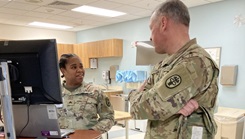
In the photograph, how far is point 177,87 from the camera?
3.52ft

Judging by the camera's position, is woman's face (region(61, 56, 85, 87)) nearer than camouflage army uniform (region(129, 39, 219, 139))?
No

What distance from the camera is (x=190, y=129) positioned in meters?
1.11

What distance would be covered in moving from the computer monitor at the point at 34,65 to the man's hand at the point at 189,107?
2.09 ft

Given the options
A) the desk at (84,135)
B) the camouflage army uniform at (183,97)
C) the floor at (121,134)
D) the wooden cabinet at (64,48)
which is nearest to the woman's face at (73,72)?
the desk at (84,135)

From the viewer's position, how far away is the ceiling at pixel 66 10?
433cm

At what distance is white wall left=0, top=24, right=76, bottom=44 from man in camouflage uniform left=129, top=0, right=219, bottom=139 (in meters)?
6.61

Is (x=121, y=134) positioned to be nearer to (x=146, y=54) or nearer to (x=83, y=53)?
(x=146, y=54)

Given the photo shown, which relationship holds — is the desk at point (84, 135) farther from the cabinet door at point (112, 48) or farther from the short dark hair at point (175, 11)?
the cabinet door at point (112, 48)

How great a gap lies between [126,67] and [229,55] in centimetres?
284

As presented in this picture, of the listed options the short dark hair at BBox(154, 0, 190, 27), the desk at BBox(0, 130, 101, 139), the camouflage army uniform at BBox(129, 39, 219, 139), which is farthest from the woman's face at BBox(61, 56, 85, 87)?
the short dark hair at BBox(154, 0, 190, 27)

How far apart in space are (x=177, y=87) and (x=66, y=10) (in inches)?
174

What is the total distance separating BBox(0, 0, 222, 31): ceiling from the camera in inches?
171

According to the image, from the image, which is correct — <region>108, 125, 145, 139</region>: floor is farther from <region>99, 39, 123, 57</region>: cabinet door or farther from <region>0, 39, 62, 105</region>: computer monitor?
<region>0, 39, 62, 105</region>: computer monitor

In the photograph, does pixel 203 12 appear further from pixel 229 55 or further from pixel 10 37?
pixel 10 37
